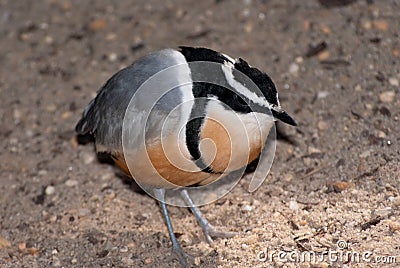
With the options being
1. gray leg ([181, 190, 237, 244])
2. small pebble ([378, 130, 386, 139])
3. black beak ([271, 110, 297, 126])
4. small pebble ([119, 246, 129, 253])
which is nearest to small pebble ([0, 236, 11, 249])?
small pebble ([119, 246, 129, 253])

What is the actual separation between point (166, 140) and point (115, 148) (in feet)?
1.86

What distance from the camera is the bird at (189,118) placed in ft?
13.5

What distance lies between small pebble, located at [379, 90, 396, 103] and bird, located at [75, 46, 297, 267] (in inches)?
50.8

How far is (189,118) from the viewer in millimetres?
4141

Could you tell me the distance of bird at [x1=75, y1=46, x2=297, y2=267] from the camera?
13.5ft

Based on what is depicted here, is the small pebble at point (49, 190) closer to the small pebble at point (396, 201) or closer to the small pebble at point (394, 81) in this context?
the small pebble at point (396, 201)

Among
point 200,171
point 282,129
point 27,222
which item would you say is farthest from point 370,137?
point 27,222

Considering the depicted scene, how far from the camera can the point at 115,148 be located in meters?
→ 4.56

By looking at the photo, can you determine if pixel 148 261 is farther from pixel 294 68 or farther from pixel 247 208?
pixel 294 68

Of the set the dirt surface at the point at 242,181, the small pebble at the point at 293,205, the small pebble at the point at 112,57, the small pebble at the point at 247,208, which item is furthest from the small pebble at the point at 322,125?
the small pebble at the point at 112,57

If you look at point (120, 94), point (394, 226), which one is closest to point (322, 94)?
point (394, 226)

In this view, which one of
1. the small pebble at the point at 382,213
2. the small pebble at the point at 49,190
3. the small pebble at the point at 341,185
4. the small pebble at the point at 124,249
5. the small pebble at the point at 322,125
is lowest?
the small pebble at the point at 49,190

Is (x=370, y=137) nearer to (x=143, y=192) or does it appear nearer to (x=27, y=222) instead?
(x=143, y=192)

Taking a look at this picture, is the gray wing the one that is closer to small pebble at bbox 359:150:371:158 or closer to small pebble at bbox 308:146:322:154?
small pebble at bbox 308:146:322:154
